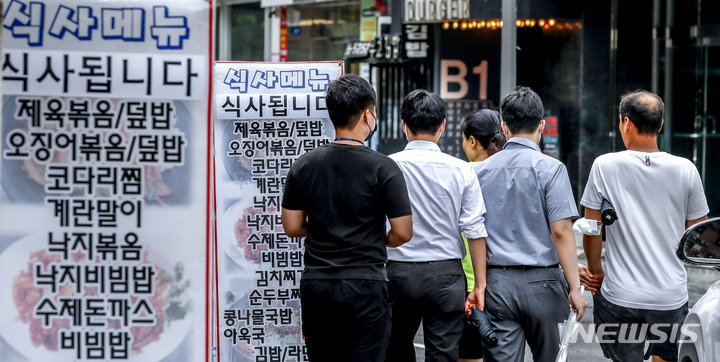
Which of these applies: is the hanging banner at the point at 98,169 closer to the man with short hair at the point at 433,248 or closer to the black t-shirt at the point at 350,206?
the black t-shirt at the point at 350,206

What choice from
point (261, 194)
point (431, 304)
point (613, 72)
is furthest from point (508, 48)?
point (431, 304)

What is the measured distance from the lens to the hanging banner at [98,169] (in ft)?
11.8

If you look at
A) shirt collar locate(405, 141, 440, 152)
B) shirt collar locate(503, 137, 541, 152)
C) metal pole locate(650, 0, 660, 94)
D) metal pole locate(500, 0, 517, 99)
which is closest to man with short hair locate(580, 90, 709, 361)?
shirt collar locate(503, 137, 541, 152)

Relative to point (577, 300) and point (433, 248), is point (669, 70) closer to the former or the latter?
point (577, 300)

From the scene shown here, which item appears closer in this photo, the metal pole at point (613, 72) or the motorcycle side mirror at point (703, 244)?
the motorcycle side mirror at point (703, 244)

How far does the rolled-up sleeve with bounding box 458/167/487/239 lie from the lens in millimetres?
4914

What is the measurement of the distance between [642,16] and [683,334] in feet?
37.8

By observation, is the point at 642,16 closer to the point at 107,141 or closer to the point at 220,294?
the point at 220,294

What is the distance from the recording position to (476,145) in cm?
574

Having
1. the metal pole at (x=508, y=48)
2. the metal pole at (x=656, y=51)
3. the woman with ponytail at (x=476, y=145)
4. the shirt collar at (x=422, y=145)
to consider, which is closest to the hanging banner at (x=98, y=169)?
the shirt collar at (x=422, y=145)

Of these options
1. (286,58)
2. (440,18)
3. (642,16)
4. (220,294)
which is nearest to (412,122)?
(220,294)

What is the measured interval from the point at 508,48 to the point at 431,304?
9571mm

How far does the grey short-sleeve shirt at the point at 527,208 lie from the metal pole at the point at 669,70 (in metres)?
11.0

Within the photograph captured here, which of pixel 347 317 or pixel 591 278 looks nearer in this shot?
pixel 347 317
